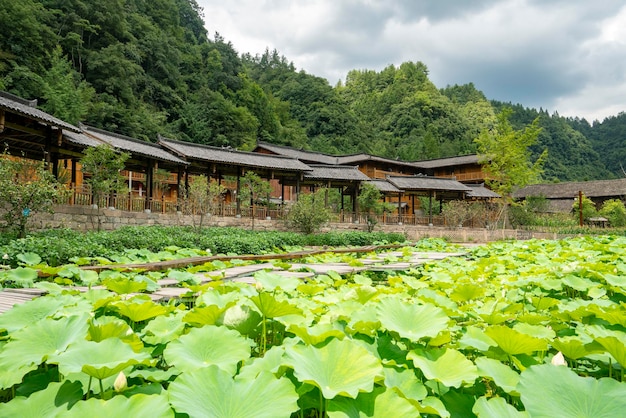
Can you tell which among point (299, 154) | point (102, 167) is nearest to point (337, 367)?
point (102, 167)

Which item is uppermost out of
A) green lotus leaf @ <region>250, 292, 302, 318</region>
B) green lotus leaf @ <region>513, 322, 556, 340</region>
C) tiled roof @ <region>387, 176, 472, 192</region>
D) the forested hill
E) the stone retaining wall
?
the forested hill

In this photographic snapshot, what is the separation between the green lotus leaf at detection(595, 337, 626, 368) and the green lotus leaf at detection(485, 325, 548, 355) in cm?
13

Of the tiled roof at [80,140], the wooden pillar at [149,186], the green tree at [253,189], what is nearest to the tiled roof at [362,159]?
the green tree at [253,189]

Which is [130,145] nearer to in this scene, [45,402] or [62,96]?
[62,96]

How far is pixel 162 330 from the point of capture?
1.28 metres

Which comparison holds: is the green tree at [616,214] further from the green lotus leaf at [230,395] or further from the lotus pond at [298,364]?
the green lotus leaf at [230,395]

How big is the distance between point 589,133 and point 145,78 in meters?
63.7

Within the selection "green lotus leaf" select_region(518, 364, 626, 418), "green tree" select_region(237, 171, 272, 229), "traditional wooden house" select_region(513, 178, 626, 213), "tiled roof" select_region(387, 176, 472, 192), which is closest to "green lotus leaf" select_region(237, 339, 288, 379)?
"green lotus leaf" select_region(518, 364, 626, 418)

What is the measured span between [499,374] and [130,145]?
53.4ft

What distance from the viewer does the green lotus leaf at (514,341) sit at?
1053 millimetres

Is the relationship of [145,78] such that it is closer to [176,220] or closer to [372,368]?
[176,220]

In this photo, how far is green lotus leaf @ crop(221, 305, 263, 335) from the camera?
130cm

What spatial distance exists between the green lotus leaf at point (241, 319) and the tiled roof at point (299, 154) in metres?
28.4

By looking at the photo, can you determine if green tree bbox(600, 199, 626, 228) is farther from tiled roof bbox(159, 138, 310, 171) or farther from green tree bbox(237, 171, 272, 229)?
green tree bbox(237, 171, 272, 229)
